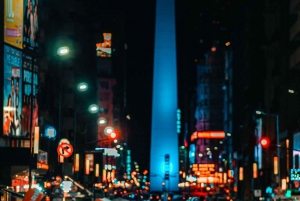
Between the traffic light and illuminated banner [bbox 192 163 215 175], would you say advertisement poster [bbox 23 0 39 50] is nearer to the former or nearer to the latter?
the traffic light

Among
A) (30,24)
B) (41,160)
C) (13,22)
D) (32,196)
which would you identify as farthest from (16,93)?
(32,196)

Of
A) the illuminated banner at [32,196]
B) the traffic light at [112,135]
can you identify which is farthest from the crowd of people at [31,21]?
the illuminated banner at [32,196]

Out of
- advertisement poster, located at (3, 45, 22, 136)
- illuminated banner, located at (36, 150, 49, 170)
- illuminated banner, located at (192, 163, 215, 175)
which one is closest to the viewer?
advertisement poster, located at (3, 45, 22, 136)

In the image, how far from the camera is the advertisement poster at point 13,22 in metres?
48.5

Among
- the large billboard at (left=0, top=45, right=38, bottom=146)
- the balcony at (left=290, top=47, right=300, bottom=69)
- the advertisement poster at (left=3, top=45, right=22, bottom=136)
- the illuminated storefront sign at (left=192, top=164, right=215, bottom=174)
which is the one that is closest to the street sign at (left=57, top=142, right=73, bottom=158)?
the large billboard at (left=0, top=45, right=38, bottom=146)

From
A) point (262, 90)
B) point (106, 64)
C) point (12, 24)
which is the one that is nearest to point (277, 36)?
point (262, 90)

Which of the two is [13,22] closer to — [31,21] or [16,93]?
[16,93]

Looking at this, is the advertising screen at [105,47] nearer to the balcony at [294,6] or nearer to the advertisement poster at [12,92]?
the balcony at [294,6]

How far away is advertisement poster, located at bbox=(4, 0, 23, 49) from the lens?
48.5 meters

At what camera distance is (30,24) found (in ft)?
176

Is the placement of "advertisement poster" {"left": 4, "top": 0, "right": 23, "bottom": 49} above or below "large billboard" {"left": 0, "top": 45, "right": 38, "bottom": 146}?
above

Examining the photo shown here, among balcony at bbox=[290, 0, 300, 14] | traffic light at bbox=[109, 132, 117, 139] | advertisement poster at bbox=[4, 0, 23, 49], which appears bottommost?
traffic light at bbox=[109, 132, 117, 139]

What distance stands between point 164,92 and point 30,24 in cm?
7103

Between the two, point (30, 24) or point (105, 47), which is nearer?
point (30, 24)
